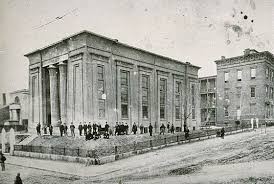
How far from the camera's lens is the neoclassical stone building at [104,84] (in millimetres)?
21250

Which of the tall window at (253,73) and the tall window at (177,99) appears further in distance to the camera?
the tall window at (177,99)

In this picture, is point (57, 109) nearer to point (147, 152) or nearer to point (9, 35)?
point (147, 152)

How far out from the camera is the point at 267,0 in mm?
9359

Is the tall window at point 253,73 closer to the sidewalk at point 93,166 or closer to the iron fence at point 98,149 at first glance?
the iron fence at point 98,149

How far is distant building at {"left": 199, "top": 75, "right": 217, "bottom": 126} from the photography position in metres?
34.8

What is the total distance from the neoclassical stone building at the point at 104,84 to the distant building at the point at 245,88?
10.5ft

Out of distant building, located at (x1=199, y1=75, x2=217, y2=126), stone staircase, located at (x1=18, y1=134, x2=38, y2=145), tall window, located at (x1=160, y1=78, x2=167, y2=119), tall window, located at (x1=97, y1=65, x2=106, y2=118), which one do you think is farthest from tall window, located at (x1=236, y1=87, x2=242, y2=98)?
stone staircase, located at (x1=18, y1=134, x2=38, y2=145)

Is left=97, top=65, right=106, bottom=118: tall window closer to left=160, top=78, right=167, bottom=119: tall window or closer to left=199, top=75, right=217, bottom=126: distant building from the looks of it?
left=160, top=78, right=167, bottom=119: tall window

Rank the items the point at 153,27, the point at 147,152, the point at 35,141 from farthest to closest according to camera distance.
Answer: the point at 35,141 < the point at 147,152 < the point at 153,27

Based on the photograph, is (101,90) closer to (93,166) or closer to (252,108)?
(93,166)

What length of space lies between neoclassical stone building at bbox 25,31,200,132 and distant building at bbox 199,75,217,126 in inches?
134

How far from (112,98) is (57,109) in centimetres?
555

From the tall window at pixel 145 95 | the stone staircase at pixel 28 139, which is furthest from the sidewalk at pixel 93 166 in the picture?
the tall window at pixel 145 95

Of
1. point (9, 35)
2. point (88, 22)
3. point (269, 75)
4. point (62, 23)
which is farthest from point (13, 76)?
point (269, 75)
